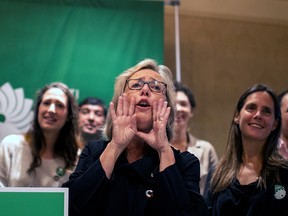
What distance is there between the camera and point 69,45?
3.13 m

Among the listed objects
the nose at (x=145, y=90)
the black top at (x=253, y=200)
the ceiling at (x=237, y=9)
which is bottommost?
the black top at (x=253, y=200)

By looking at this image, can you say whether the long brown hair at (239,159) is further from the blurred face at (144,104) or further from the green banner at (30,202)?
the green banner at (30,202)

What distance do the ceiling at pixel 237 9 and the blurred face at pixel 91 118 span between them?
3.93 ft

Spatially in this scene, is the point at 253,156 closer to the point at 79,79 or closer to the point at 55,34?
the point at 79,79

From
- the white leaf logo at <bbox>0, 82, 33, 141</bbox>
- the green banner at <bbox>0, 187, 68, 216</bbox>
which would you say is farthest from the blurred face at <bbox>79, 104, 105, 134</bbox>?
the green banner at <bbox>0, 187, 68, 216</bbox>

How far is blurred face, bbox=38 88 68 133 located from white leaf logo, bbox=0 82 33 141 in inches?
19.1

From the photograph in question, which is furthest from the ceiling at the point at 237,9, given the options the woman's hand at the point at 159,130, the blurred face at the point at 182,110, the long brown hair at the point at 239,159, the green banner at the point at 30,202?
the green banner at the point at 30,202

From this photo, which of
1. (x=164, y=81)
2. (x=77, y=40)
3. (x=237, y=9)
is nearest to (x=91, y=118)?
(x=77, y=40)

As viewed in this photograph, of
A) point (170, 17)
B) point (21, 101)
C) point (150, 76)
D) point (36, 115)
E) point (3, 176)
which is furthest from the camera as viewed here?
point (170, 17)

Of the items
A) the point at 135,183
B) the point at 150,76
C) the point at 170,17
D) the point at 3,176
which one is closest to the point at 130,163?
the point at 135,183

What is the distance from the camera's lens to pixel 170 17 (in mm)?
3725

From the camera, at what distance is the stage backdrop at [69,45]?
300cm

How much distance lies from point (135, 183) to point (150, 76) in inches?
16.3

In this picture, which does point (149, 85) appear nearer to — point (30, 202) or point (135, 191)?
point (135, 191)
